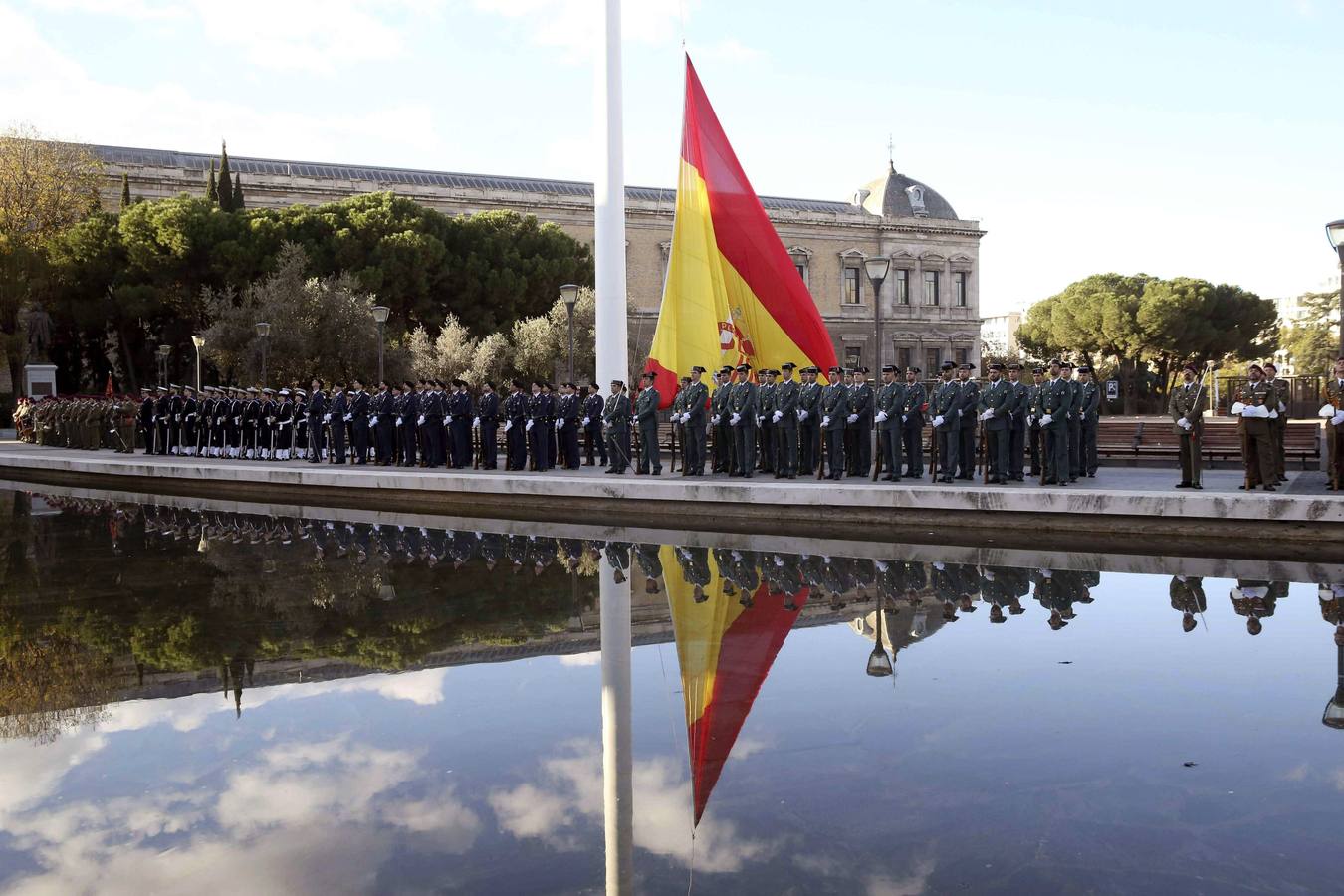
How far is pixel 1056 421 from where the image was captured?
45.4ft

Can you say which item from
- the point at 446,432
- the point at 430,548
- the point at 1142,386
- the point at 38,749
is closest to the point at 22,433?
the point at 446,432

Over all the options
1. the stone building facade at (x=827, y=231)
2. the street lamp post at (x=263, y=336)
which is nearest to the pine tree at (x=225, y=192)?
the stone building facade at (x=827, y=231)

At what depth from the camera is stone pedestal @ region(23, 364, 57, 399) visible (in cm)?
3769

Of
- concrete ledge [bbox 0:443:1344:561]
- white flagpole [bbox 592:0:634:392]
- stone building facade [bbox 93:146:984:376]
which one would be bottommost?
concrete ledge [bbox 0:443:1344:561]

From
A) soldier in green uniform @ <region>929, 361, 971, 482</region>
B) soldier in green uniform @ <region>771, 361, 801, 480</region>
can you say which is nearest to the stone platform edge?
soldier in green uniform @ <region>929, 361, 971, 482</region>

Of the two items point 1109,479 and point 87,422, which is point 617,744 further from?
point 87,422

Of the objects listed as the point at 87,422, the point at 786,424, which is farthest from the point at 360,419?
the point at 87,422

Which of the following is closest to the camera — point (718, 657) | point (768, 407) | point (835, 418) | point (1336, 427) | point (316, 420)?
point (718, 657)

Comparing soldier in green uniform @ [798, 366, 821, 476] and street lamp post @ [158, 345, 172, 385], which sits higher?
street lamp post @ [158, 345, 172, 385]

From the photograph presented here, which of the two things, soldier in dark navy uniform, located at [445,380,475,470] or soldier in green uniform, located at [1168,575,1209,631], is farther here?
soldier in dark navy uniform, located at [445,380,475,470]

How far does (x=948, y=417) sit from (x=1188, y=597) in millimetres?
6160

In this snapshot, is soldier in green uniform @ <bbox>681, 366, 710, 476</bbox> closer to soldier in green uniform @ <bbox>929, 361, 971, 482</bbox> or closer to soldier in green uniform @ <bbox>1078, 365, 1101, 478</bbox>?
soldier in green uniform @ <bbox>929, 361, 971, 482</bbox>

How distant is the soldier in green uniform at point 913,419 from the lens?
1500 centimetres

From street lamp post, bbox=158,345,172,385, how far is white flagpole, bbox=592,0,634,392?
2423 cm
